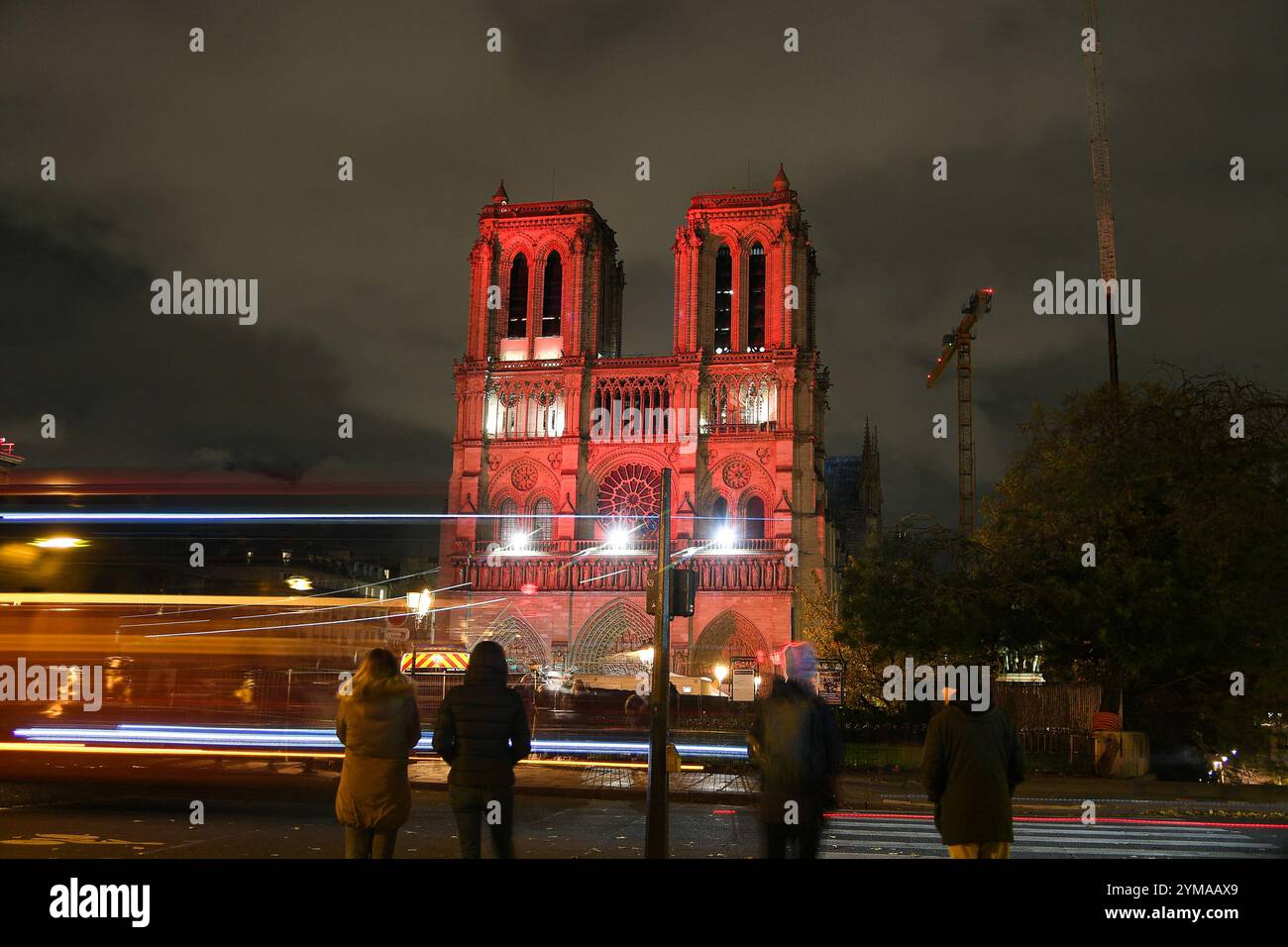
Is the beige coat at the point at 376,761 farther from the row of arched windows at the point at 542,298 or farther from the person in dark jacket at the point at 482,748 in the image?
the row of arched windows at the point at 542,298

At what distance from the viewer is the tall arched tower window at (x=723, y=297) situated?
6253 centimetres

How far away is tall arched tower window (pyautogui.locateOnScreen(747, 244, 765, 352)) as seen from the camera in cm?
6194

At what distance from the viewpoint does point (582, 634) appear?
59.7 m

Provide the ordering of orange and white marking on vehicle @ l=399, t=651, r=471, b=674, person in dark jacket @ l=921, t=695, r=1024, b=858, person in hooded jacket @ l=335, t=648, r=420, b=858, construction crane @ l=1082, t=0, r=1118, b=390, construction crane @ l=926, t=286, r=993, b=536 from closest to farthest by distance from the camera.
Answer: person in dark jacket @ l=921, t=695, r=1024, b=858, person in hooded jacket @ l=335, t=648, r=420, b=858, orange and white marking on vehicle @ l=399, t=651, r=471, b=674, construction crane @ l=1082, t=0, r=1118, b=390, construction crane @ l=926, t=286, r=993, b=536

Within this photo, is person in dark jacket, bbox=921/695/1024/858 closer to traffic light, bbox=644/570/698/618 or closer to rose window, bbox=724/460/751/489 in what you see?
traffic light, bbox=644/570/698/618

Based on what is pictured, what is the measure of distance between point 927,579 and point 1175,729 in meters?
5.45

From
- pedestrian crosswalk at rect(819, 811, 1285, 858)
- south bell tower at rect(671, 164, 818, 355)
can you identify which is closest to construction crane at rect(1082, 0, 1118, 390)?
south bell tower at rect(671, 164, 818, 355)

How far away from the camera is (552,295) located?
6444 centimetres

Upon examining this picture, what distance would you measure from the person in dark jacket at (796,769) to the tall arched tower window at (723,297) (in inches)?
2172

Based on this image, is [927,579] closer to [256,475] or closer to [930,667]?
[930,667]

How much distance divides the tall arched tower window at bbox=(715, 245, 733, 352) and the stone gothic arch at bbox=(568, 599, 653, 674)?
49.7ft

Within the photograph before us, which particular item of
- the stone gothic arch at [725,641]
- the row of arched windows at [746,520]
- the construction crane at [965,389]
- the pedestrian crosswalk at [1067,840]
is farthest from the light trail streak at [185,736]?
the construction crane at [965,389]
